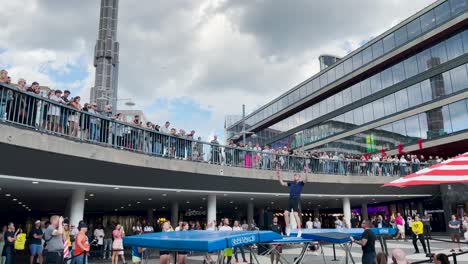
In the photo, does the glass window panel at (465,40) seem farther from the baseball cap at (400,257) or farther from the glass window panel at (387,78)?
the baseball cap at (400,257)

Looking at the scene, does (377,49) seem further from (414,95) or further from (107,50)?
(107,50)

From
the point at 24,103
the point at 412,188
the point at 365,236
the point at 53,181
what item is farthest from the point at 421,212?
the point at 24,103

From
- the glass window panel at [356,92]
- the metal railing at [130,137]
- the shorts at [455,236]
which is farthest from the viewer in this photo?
the glass window panel at [356,92]

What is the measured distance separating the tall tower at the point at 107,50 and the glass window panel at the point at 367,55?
173ft

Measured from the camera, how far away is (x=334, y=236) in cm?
967

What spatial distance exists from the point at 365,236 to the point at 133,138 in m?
10.2

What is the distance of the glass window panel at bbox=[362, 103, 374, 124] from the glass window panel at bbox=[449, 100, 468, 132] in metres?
10.1

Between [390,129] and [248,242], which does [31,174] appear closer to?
[248,242]

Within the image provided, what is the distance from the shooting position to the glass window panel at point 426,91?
37.3 metres

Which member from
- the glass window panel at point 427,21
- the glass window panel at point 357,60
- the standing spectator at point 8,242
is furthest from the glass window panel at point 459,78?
the standing spectator at point 8,242

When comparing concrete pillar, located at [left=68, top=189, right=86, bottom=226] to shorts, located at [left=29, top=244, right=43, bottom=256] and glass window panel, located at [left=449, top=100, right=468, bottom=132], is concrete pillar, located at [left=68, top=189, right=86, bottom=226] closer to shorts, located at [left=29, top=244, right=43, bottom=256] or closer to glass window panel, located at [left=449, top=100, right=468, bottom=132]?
shorts, located at [left=29, top=244, right=43, bottom=256]

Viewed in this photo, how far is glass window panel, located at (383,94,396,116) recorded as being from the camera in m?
41.5

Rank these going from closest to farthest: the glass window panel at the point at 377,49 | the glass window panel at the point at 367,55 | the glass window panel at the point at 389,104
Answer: the glass window panel at the point at 389,104 → the glass window panel at the point at 377,49 → the glass window panel at the point at 367,55

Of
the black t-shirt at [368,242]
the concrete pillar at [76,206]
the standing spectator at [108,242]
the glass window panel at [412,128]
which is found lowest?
the standing spectator at [108,242]
